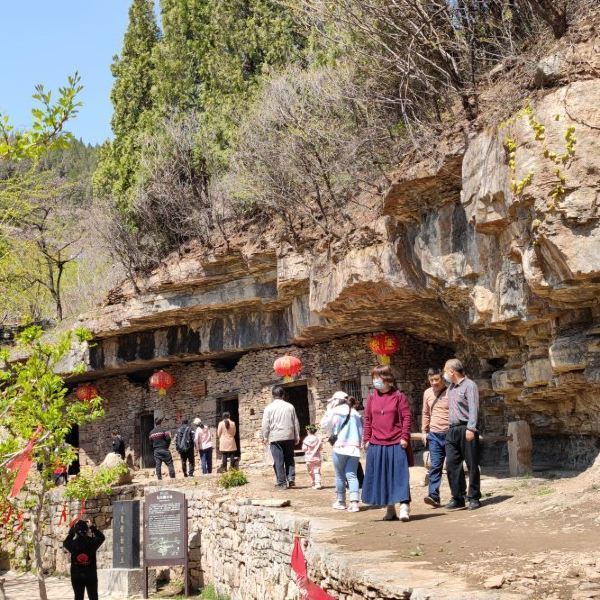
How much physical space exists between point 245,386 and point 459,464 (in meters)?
11.3

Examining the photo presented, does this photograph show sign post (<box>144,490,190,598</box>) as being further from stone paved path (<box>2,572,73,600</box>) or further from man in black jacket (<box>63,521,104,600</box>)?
stone paved path (<box>2,572,73,600</box>)

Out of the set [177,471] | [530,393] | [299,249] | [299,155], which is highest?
[299,155]

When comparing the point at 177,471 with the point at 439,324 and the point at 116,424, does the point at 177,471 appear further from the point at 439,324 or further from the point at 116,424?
the point at 439,324

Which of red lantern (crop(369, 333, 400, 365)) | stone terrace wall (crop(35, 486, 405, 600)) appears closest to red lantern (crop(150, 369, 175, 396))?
stone terrace wall (crop(35, 486, 405, 600))

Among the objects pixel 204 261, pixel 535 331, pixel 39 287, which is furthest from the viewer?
pixel 39 287

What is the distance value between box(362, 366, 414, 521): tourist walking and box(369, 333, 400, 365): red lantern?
27.0ft

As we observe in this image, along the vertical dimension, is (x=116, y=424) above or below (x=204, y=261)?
below

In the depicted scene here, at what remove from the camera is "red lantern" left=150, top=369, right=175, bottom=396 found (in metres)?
20.7

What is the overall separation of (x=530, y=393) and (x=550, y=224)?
11.7 feet

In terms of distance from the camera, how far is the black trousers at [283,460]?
11.7 meters

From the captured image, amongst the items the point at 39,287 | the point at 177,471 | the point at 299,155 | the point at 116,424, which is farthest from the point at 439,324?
the point at 39,287

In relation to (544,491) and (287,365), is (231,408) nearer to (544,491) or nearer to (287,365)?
(287,365)

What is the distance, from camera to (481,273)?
10.5 metres

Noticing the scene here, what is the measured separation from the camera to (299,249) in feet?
52.0
